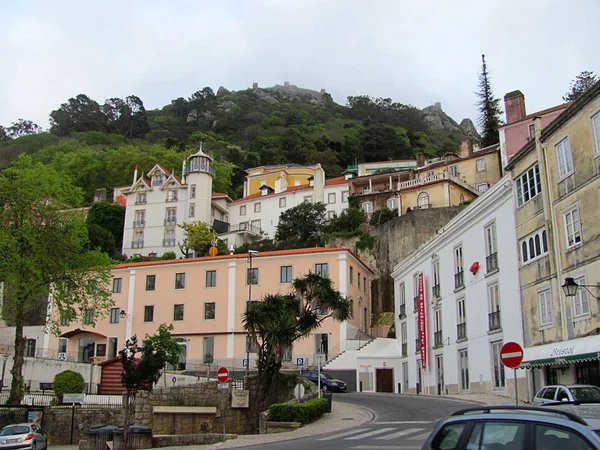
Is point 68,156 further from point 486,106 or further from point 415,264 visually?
point 415,264

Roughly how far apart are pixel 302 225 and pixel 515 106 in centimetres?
2820

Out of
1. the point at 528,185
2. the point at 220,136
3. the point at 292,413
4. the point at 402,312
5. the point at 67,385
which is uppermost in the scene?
the point at 220,136

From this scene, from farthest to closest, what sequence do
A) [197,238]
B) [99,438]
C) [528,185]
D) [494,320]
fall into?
[197,238]
[494,320]
[528,185]
[99,438]

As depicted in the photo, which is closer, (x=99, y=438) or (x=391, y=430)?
(x=391, y=430)

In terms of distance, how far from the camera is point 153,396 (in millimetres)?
27844

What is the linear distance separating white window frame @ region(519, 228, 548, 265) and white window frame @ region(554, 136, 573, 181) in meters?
2.54

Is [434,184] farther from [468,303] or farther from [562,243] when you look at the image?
[562,243]

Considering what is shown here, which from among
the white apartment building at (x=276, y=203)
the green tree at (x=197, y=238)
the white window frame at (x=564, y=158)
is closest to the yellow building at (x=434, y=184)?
the white apartment building at (x=276, y=203)

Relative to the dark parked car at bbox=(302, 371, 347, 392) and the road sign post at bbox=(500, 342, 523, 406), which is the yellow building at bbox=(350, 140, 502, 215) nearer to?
the dark parked car at bbox=(302, 371, 347, 392)

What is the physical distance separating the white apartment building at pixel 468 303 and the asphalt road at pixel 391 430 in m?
3.05

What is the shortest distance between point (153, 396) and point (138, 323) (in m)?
27.2

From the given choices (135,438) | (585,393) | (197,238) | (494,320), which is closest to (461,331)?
(494,320)

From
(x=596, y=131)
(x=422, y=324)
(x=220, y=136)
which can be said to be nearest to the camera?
(x=596, y=131)

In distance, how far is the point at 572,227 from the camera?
77.2 feet
